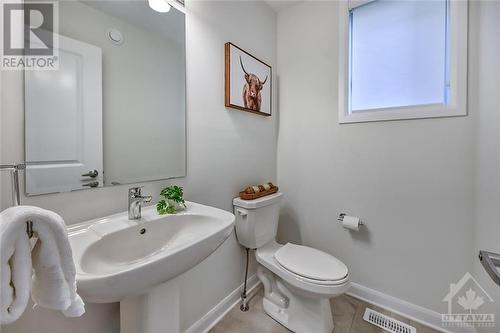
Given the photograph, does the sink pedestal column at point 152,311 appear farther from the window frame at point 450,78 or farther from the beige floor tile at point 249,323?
the window frame at point 450,78

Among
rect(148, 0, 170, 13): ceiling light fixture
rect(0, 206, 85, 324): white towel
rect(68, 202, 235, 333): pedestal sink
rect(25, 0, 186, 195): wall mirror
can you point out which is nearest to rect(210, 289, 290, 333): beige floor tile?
rect(68, 202, 235, 333): pedestal sink

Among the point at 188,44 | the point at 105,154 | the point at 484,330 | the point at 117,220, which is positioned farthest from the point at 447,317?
the point at 188,44

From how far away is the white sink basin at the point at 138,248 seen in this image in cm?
56

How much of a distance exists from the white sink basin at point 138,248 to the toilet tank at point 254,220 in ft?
1.46

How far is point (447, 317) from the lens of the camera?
1369mm

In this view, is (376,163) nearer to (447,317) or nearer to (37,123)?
(447,317)

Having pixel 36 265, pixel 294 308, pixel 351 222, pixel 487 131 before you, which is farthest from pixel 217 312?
pixel 487 131

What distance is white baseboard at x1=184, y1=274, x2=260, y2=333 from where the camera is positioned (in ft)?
4.37

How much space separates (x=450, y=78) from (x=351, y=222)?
111 centimetres

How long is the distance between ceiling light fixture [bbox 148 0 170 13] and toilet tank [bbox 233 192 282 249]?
1.19 m

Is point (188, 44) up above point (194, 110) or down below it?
above

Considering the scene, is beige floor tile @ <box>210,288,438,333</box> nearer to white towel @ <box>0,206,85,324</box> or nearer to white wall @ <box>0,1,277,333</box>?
white wall @ <box>0,1,277,333</box>

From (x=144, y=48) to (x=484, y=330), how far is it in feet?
7.87

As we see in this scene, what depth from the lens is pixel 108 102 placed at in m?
0.95
